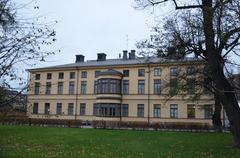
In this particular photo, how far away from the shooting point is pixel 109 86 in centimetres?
6122

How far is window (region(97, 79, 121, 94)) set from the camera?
61.3 m

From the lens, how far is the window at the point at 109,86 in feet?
201

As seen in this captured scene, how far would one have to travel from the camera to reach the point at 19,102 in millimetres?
6172

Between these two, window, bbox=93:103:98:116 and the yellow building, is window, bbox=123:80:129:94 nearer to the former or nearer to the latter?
the yellow building

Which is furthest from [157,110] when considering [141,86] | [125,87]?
[125,87]

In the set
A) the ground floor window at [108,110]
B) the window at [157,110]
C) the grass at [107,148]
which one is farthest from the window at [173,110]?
the grass at [107,148]

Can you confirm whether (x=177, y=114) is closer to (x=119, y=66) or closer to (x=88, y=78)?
(x=119, y=66)

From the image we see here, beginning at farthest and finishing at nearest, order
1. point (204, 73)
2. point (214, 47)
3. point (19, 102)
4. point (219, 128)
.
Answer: point (219, 128)
point (204, 73)
point (214, 47)
point (19, 102)

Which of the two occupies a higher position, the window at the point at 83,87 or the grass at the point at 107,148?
the window at the point at 83,87

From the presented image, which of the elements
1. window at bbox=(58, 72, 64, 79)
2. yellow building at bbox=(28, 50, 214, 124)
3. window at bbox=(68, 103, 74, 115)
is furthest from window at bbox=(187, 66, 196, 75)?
window at bbox=(58, 72, 64, 79)

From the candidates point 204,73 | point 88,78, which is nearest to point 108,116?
point 88,78

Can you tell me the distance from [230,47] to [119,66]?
1687 inches

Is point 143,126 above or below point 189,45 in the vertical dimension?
below

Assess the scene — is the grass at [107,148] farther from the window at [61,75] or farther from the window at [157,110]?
the window at [61,75]
